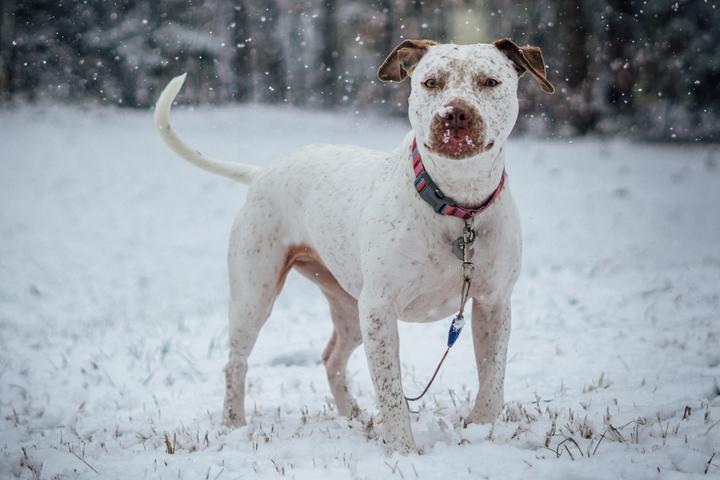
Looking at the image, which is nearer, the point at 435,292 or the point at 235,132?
the point at 435,292

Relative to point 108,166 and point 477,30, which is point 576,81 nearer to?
point 477,30

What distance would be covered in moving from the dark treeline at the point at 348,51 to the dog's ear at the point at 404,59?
17564 millimetres

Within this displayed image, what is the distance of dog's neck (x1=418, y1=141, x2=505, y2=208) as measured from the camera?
9.39 feet

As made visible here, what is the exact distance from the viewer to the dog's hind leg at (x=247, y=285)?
399 centimetres

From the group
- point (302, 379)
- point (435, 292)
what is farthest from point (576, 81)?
point (435, 292)

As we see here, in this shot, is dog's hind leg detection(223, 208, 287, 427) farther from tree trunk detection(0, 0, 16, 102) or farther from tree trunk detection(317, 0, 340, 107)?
tree trunk detection(0, 0, 16, 102)

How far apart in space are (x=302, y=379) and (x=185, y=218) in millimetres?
9075

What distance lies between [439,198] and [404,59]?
2.71ft

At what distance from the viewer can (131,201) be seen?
47.6ft

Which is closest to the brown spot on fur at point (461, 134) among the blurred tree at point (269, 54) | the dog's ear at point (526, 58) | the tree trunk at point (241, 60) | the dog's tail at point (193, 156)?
the dog's ear at point (526, 58)

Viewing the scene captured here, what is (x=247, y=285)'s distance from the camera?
4055 millimetres

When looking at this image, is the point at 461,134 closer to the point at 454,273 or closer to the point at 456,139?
the point at 456,139

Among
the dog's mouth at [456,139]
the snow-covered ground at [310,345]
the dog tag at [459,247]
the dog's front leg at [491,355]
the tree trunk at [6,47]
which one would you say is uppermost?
the tree trunk at [6,47]

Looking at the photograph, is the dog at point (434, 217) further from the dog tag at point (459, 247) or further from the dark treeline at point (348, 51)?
the dark treeline at point (348, 51)
